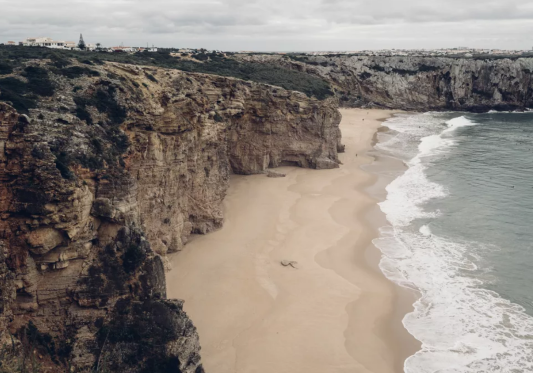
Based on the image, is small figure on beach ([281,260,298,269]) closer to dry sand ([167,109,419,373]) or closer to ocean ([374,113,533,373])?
dry sand ([167,109,419,373])

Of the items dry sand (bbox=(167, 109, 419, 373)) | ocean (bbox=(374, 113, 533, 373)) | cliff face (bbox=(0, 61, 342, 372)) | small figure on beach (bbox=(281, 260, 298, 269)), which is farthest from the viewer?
Answer: small figure on beach (bbox=(281, 260, 298, 269))

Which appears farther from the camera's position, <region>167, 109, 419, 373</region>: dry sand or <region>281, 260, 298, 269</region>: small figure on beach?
<region>281, 260, 298, 269</region>: small figure on beach

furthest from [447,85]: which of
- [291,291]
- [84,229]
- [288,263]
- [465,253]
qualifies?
[84,229]

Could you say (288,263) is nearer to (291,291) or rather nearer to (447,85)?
(291,291)

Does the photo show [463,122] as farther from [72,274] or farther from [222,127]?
[72,274]

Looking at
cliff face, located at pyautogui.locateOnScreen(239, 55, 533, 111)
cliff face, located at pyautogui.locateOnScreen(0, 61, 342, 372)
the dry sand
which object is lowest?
the dry sand

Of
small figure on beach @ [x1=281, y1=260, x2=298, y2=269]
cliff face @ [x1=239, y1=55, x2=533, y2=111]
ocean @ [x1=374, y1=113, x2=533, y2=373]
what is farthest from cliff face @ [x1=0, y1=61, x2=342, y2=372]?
cliff face @ [x1=239, y1=55, x2=533, y2=111]

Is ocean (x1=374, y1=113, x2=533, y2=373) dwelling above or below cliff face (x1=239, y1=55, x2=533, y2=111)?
below
